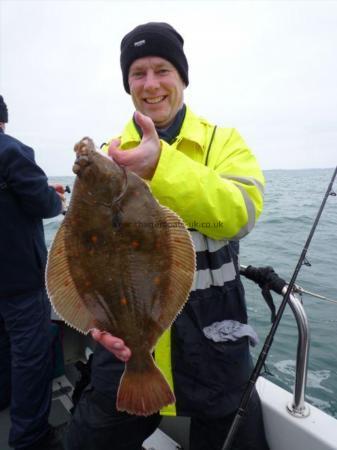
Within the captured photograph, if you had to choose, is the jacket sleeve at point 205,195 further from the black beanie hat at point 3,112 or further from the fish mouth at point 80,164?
the black beanie hat at point 3,112

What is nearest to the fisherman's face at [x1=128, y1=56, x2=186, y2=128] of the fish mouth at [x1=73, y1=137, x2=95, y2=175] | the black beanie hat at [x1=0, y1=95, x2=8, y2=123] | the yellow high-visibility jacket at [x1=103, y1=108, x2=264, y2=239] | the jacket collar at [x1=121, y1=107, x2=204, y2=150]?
the jacket collar at [x1=121, y1=107, x2=204, y2=150]

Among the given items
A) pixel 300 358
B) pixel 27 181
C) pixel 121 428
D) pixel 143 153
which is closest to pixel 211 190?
pixel 143 153

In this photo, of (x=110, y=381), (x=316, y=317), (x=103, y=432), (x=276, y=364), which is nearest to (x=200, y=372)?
(x=110, y=381)

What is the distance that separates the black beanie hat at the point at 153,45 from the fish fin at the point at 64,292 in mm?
1212

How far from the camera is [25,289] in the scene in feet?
10.5

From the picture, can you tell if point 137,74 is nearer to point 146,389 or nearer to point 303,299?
point 146,389

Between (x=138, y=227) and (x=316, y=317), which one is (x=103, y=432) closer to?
(x=138, y=227)

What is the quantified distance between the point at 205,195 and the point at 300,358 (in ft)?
4.36

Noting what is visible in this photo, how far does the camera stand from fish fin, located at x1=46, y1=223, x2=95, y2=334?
1853 millimetres

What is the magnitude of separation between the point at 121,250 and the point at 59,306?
1.49ft

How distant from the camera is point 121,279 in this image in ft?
5.85

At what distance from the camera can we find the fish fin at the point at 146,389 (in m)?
1.82

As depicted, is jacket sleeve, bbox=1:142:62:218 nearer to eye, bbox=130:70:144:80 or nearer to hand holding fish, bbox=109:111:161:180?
eye, bbox=130:70:144:80

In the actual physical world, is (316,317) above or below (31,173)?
below
